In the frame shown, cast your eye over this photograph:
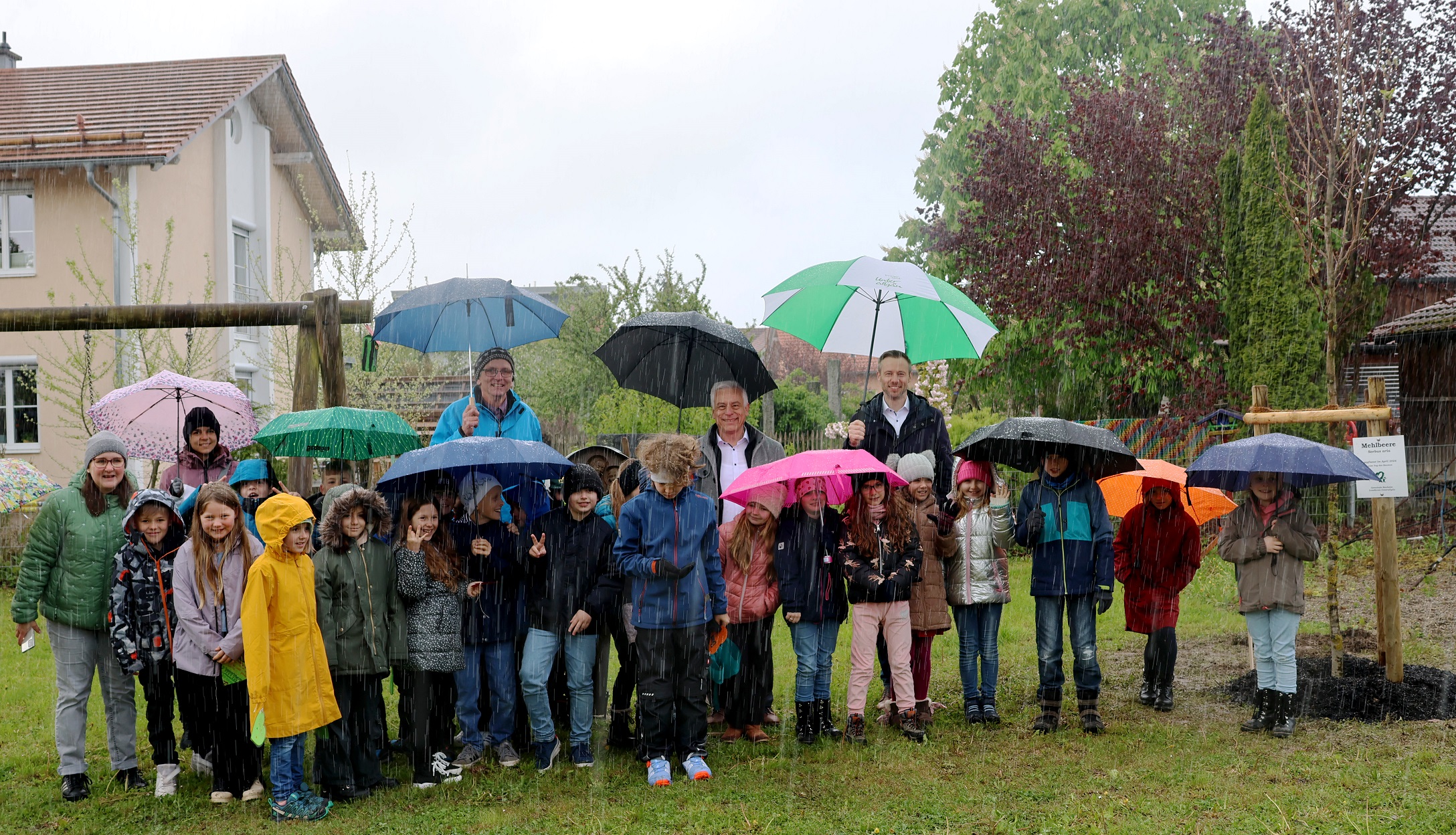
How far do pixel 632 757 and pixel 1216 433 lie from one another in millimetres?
9719

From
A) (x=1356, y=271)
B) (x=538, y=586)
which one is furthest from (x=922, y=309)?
(x=1356, y=271)

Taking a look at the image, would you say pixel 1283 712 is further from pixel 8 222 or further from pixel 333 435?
pixel 8 222

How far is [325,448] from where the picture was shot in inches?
271

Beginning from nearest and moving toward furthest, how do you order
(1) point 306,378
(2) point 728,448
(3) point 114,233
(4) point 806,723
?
(4) point 806,723 < (2) point 728,448 < (1) point 306,378 < (3) point 114,233

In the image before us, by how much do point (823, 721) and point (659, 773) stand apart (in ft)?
4.21

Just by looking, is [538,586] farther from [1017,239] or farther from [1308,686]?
[1017,239]

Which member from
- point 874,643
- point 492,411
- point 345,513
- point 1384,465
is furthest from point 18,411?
point 1384,465

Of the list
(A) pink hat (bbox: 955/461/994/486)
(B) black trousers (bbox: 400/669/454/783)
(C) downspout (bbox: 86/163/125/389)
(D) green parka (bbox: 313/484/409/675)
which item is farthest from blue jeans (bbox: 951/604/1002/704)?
(C) downspout (bbox: 86/163/125/389)

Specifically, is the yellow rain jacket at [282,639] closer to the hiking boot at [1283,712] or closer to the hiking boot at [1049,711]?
the hiking boot at [1049,711]

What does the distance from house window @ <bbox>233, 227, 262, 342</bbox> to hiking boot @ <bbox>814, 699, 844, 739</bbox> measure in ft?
59.9

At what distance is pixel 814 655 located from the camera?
6539mm

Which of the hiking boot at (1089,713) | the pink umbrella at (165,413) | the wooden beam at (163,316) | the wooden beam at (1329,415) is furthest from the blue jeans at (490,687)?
the wooden beam at (1329,415)

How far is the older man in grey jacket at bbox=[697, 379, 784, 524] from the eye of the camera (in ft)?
22.0

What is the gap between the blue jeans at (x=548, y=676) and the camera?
608cm
